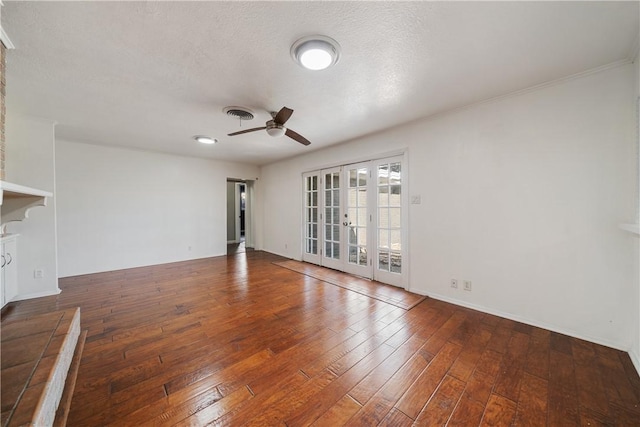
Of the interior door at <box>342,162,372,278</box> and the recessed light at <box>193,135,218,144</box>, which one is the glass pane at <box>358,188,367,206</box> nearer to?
the interior door at <box>342,162,372,278</box>

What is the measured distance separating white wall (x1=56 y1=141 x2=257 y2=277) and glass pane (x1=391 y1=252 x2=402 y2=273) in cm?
435

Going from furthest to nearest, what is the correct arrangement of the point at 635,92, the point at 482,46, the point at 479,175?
the point at 479,175
the point at 635,92
the point at 482,46

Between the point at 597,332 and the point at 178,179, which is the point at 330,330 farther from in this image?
the point at 178,179

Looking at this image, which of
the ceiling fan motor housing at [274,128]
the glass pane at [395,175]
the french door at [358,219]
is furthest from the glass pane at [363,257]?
the ceiling fan motor housing at [274,128]

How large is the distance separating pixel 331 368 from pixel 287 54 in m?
2.47

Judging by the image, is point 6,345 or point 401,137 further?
point 401,137

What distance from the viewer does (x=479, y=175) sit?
2.74 meters

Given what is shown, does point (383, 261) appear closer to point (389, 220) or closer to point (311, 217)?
point (389, 220)

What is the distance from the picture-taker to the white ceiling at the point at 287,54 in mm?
1477

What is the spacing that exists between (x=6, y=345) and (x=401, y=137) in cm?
416

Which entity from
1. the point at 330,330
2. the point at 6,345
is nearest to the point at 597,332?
the point at 330,330

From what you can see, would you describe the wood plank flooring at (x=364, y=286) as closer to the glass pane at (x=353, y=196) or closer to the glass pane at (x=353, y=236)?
the glass pane at (x=353, y=236)

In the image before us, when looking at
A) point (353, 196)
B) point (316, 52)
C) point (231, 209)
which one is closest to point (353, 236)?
point (353, 196)

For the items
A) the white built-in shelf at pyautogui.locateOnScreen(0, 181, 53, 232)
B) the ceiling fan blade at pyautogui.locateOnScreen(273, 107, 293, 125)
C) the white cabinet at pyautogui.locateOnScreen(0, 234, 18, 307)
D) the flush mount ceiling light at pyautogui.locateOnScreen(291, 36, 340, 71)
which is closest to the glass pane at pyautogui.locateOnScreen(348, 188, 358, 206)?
the ceiling fan blade at pyautogui.locateOnScreen(273, 107, 293, 125)
